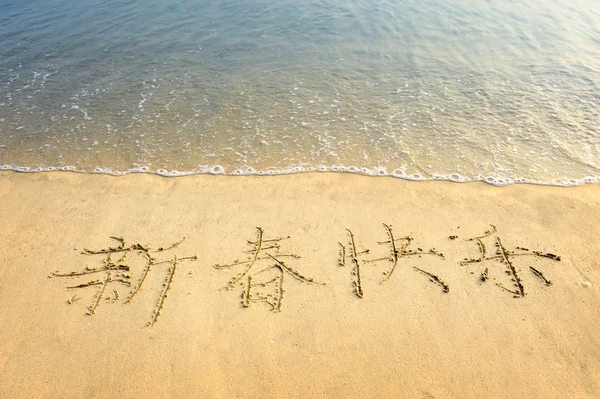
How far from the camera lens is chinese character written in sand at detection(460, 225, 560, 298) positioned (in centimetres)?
459

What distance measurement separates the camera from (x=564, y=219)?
17.9ft

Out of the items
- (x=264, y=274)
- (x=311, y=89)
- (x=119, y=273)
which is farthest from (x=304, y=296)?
(x=311, y=89)

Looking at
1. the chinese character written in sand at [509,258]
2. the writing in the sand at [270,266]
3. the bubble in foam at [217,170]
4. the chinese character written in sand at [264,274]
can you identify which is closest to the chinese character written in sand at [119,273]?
the writing in the sand at [270,266]

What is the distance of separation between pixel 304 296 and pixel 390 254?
1322mm

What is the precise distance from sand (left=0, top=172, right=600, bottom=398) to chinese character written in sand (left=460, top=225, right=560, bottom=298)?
0.11 feet

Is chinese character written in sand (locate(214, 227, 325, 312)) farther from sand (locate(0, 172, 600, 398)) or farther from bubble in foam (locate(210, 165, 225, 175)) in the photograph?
bubble in foam (locate(210, 165, 225, 175))

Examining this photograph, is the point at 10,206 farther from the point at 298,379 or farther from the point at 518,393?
the point at 518,393

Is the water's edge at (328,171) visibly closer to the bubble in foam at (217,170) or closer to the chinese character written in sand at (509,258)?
the bubble in foam at (217,170)

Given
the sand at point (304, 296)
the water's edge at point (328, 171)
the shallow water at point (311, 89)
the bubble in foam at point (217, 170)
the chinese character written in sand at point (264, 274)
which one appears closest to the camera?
the sand at point (304, 296)

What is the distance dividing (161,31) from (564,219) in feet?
38.1

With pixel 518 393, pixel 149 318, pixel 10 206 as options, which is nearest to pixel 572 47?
pixel 518 393

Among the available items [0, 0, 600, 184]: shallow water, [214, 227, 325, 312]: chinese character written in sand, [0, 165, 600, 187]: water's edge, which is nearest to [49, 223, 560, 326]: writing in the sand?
[214, 227, 325, 312]: chinese character written in sand

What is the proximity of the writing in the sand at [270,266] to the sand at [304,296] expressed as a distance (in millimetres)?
27

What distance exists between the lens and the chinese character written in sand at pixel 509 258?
4590mm
